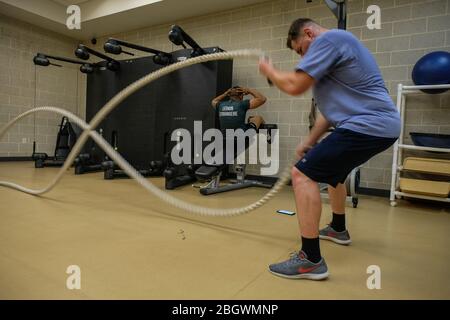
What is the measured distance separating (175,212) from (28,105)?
545 cm

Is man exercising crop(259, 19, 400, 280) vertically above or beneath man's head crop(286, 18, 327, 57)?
beneath

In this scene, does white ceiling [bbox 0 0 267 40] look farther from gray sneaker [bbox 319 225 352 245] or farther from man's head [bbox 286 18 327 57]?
gray sneaker [bbox 319 225 352 245]

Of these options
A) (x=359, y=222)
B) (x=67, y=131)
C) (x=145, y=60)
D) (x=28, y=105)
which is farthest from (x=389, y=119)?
(x=28, y=105)

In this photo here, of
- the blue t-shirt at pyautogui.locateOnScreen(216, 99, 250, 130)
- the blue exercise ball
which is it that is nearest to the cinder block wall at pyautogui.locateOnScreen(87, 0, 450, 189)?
the blue exercise ball

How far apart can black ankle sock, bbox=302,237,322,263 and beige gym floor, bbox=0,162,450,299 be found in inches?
4.4

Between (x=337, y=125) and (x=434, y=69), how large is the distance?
91.5 inches

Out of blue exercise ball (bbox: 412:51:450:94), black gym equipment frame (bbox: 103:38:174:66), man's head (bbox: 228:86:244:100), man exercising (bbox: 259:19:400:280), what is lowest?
man exercising (bbox: 259:19:400:280)

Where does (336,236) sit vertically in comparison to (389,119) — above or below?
below

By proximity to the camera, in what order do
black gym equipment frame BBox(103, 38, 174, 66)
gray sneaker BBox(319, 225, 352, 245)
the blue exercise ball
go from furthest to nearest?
black gym equipment frame BBox(103, 38, 174, 66)
the blue exercise ball
gray sneaker BBox(319, 225, 352, 245)

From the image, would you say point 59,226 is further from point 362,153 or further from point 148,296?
point 362,153

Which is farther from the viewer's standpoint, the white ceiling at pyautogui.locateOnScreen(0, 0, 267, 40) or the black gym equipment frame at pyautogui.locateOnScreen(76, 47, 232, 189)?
the white ceiling at pyautogui.locateOnScreen(0, 0, 267, 40)

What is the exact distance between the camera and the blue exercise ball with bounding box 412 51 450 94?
118 inches

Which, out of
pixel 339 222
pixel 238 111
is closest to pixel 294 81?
pixel 339 222
